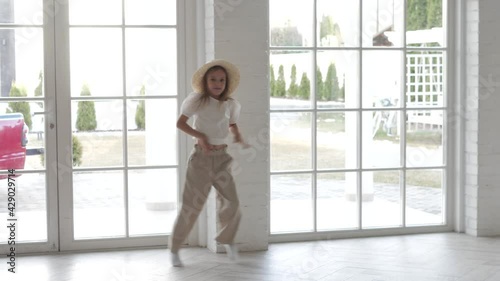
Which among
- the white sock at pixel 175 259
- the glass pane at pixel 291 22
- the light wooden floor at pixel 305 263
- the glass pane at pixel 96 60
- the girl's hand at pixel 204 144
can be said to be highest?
the glass pane at pixel 291 22

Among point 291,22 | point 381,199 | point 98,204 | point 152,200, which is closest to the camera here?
point 98,204

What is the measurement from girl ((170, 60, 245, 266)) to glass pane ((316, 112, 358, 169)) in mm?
1088

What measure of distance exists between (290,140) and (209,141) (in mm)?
1071

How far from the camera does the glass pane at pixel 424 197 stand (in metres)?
6.60

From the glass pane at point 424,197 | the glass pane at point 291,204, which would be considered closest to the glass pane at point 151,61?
the glass pane at point 291,204

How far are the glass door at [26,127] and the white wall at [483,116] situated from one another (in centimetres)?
319

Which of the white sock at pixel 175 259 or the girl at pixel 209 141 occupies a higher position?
the girl at pixel 209 141

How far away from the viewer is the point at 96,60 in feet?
19.3

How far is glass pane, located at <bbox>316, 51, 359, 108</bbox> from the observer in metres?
6.30

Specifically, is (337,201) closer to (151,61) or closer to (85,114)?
(151,61)

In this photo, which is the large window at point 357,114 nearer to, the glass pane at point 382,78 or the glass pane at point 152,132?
the glass pane at point 382,78

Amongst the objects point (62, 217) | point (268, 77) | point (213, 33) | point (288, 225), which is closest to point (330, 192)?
point (288, 225)

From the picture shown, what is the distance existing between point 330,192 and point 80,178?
1905mm

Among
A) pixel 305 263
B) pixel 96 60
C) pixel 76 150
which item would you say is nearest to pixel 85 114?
pixel 76 150
